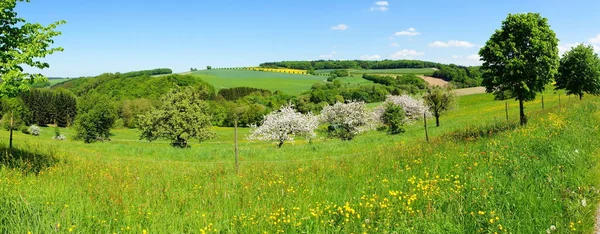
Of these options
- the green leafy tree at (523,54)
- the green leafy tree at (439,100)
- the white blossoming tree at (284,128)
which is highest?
the green leafy tree at (523,54)

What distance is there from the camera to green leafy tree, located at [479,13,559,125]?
1836 centimetres

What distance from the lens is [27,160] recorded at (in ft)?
37.6

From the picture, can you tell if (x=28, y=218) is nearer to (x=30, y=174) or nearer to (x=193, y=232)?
(x=193, y=232)

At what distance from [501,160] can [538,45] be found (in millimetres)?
11524

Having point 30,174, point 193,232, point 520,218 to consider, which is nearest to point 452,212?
point 520,218

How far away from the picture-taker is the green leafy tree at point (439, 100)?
54031 millimetres

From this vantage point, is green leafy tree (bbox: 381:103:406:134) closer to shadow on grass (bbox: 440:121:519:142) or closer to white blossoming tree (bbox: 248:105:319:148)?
white blossoming tree (bbox: 248:105:319:148)

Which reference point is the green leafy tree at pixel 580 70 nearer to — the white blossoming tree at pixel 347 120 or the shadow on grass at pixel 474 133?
the white blossoming tree at pixel 347 120

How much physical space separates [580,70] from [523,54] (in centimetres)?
2358

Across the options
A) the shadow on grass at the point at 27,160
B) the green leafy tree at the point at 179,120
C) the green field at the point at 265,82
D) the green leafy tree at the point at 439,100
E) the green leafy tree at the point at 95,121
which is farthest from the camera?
the green field at the point at 265,82

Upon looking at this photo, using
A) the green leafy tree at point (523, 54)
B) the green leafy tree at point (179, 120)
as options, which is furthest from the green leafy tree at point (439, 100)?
the green leafy tree at point (523, 54)

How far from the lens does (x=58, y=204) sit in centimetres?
694

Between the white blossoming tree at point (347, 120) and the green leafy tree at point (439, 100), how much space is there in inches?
468

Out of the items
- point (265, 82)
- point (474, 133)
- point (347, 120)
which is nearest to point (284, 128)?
point (347, 120)
